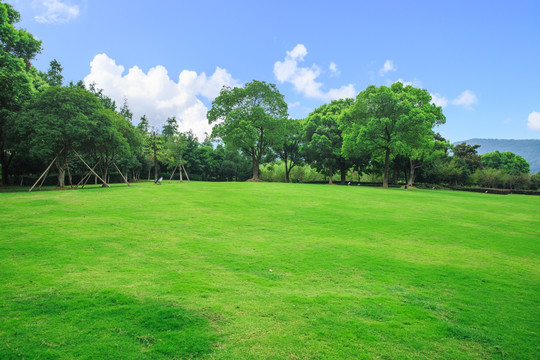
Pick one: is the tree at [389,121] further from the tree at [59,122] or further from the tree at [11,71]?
the tree at [11,71]

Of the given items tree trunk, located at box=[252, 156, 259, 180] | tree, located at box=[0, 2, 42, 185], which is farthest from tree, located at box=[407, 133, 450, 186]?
tree, located at box=[0, 2, 42, 185]

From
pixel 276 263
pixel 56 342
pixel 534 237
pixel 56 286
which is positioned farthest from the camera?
pixel 534 237

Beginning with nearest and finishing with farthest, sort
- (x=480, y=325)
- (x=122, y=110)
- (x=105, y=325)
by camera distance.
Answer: (x=105, y=325)
(x=480, y=325)
(x=122, y=110)

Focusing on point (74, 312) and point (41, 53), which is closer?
point (74, 312)

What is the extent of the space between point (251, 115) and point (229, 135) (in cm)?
506

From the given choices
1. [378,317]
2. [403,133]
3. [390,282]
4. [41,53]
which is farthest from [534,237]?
[41,53]

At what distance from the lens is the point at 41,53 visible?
30.4 m

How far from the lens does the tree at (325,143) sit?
152ft

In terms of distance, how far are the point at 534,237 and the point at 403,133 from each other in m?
27.0

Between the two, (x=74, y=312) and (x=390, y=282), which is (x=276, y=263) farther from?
(x=74, y=312)

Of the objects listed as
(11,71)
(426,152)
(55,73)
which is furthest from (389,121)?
(55,73)

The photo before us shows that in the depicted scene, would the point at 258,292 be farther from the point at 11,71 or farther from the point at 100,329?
the point at 11,71

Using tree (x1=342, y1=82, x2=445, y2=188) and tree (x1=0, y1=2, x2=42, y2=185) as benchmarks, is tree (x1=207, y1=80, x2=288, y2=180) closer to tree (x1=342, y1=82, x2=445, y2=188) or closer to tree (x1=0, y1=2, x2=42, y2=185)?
tree (x1=342, y1=82, x2=445, y2=188)

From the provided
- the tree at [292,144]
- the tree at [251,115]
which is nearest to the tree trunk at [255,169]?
the tree at [251,115]
